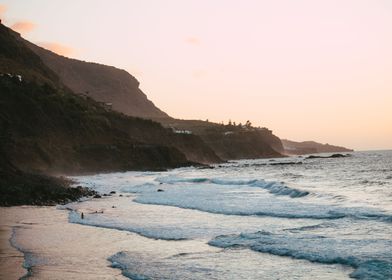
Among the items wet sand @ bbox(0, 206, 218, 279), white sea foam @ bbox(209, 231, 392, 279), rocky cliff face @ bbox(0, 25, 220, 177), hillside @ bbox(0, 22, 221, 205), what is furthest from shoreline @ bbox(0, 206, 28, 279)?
rocky cliff face @ bbox(0, 25, 220, 177)

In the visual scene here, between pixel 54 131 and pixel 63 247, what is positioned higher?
pixel 54 131

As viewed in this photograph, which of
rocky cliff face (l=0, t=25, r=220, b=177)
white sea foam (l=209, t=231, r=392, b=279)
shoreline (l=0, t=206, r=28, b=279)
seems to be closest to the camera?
shoreline (l=0, t=206, r=28, b=279)

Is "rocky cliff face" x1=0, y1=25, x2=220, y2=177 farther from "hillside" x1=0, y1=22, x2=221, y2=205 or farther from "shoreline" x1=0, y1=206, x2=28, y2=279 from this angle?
"shoreline" x1=0, y1=206, x2=28, y2=279

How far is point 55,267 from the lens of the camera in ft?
40.7

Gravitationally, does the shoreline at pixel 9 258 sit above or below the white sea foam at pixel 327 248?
above

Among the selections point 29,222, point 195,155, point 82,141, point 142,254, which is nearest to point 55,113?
point 82,141

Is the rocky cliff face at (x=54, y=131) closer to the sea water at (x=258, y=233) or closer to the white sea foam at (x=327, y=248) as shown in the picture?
the sea water at (x=258, y=233)

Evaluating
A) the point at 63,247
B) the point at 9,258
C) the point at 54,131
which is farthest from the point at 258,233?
the point at 54,131

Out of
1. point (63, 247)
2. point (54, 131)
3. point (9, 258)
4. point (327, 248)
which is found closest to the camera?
point (9, 258)

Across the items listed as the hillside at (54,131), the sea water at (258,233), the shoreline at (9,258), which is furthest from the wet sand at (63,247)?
the hillside at (54,131)

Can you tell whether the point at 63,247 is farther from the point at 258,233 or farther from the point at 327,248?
the point at 327,248

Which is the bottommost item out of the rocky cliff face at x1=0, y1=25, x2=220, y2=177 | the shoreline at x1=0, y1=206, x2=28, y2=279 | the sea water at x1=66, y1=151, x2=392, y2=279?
the sea water at x1=66, y1=151, x2=392, y2=279

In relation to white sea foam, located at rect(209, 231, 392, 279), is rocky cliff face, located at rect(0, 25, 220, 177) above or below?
above

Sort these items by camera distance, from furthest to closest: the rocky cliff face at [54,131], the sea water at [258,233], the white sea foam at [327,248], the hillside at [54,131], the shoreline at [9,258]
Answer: the rocky cliff face at [54,131] → the hillside at [54,131] → the sea water at [258,233] → the white sea foam at [327,248] → the shoreline at [9,258]
